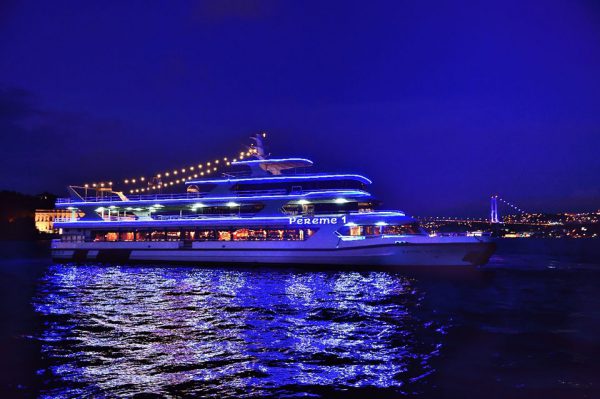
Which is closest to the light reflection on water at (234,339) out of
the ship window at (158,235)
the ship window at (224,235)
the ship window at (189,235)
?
the ship window at (224,235)

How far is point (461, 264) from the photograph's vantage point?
31.4 m

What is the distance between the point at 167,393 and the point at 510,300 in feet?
57.0

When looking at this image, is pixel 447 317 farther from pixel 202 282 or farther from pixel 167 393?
pixel 202 282

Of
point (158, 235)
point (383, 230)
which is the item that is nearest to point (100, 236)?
point (158, 235)

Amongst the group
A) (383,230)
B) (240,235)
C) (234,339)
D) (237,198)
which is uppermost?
(237,198)

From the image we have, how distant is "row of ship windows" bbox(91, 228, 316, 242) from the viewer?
35572mm

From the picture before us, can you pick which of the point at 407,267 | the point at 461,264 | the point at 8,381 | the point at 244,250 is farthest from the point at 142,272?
the point at 8,381

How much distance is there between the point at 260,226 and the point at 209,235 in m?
4.87

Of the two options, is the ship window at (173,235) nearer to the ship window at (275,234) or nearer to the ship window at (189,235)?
the ship window at (189,235)

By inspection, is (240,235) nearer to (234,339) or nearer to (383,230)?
(383,230)

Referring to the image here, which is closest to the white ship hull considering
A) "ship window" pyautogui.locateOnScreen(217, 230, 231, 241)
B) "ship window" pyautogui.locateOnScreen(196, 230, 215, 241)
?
"ship window" pyautogui.locateOnScreen(196, 230, 215, 241)

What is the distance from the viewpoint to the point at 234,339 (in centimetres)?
1361

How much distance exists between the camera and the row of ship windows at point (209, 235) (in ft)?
117

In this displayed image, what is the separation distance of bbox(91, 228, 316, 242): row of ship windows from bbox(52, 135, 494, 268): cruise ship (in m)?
0.08
